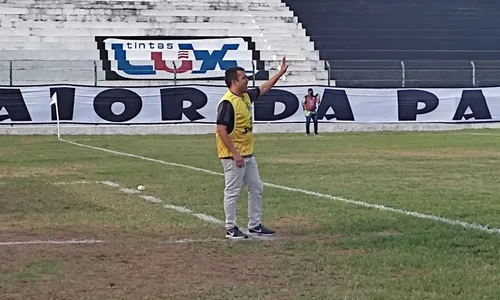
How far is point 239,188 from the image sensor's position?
9.80m

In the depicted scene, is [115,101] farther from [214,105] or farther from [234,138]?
[234,138]

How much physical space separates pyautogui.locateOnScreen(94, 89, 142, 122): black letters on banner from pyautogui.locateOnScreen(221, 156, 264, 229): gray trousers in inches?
1027

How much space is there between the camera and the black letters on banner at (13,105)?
34594 mm

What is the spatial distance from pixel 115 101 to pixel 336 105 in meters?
8.38

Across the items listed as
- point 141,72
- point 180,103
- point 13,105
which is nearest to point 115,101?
point 180,103

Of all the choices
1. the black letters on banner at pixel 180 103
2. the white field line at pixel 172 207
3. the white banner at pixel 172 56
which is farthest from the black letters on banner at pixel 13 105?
the white field line at pixel 172 207

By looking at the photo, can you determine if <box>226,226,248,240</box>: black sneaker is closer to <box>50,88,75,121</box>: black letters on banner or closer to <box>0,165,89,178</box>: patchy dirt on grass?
<box>0,165,89,178</box>: patchy dirt on grass

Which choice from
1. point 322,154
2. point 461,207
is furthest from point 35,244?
point 322,154

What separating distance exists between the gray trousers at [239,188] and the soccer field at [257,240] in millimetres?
328

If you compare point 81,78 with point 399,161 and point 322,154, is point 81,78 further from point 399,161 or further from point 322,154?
point 399,161

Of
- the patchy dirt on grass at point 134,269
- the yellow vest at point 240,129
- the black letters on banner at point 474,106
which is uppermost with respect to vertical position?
the yellow vest at point 240,129

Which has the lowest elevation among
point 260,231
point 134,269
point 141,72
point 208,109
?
point 208,109

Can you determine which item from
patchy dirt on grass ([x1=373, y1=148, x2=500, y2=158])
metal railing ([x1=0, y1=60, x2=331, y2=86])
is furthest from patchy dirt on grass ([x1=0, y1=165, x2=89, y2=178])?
metal railing ([x1=0, y1=60, x2=331, y2=86])

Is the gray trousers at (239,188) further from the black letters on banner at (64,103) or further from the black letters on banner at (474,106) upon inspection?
the black letters on banner at (474,106)
